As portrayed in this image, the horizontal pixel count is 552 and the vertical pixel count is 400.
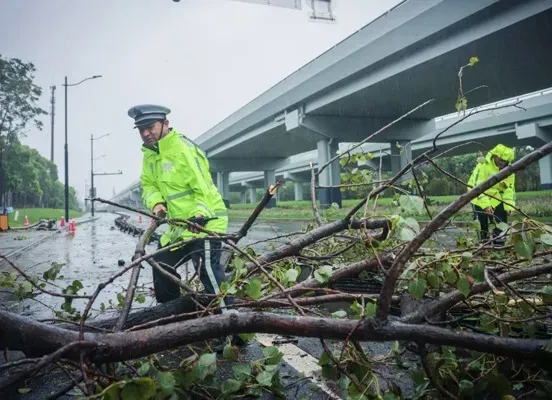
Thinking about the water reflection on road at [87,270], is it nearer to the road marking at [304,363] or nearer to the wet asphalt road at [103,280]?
the wet asphalt road at [103,280]

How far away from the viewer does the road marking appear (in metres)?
2.27

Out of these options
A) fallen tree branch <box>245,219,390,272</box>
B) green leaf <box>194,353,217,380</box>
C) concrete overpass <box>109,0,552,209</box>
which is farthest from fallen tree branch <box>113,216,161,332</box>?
concrete overpass <box>109,0,552,209</box>

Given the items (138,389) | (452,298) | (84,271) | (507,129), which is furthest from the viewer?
(507,129)

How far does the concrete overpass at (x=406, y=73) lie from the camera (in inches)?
450

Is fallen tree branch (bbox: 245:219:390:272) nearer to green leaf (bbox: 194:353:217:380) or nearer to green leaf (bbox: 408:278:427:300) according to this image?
green leaf (bbox: 408:278:427:300)

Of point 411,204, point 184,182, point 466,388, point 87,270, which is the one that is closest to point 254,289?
point 411,204

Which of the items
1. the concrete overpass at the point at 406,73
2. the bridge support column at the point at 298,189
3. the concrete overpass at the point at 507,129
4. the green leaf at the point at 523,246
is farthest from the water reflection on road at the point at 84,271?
the bridge support column at the point at 298,189

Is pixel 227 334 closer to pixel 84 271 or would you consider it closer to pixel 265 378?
pixel 265 378

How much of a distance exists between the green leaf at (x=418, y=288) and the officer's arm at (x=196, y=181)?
6.06 ft

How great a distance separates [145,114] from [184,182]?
0.67 m

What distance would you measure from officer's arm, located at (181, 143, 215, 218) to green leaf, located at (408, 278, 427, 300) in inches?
72.7

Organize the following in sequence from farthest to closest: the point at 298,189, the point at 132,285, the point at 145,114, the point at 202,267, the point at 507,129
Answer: the point at 298,189 → the point at 507,129 → the point at 145,114 → the point at 202,267 → the point at 132,285

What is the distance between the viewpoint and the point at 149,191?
12.5 feet

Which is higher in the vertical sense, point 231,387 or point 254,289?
point 254,289
